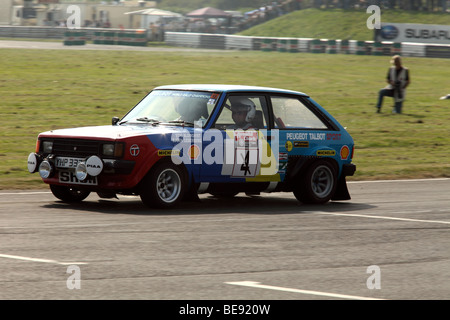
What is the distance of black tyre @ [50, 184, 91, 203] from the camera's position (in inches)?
410

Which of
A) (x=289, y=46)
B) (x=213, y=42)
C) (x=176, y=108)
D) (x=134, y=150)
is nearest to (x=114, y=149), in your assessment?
(x=134, y=150)

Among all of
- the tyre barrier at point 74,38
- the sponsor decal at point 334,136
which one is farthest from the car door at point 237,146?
the tyre barrier at point 74,38

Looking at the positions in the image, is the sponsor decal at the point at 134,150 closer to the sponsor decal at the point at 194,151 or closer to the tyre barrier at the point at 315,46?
the sponsor decal at the point at 194,151

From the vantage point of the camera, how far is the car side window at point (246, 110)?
10.5 metres

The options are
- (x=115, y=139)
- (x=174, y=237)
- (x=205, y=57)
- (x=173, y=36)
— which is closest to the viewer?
(x=174, y=237)

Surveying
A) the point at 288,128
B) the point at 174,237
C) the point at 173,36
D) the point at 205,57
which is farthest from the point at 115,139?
the point at 173,36

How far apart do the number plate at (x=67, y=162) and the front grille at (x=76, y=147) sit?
66 millimetres

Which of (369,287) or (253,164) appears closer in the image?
(369,287)

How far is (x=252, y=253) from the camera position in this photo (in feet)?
24.9

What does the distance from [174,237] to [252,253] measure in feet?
3.25

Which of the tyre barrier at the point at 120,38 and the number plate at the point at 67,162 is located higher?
the tyre barrier at the point at 120,38

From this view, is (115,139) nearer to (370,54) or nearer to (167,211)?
(167,211)

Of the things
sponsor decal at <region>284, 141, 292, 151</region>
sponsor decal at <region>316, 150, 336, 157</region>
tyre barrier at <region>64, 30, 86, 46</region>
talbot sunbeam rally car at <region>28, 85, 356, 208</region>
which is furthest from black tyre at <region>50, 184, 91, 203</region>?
tyre barrier at <region>64, 30, 86, 46</region>

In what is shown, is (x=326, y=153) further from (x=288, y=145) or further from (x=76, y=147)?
(x=76, y=147)
